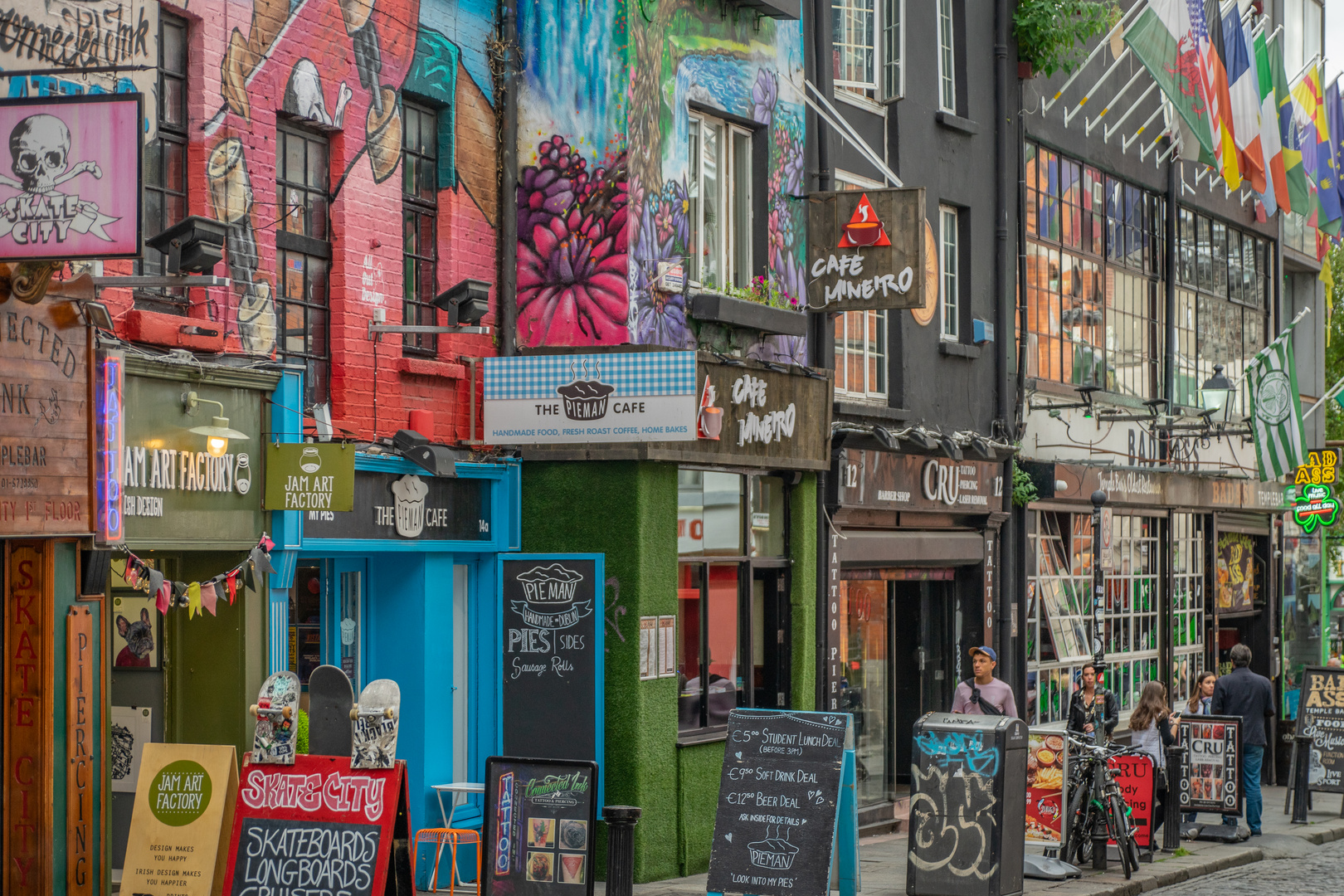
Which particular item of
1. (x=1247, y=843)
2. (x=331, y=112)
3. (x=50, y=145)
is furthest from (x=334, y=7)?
(x=1247, y=843)

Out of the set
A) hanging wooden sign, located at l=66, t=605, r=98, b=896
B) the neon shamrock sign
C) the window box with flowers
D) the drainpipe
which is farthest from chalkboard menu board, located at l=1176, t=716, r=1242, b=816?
hanging wooden sign, located at l=66, t=605, r=98, b=896

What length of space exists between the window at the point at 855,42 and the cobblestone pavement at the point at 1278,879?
803 cm

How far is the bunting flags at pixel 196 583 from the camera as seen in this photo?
9719 mm

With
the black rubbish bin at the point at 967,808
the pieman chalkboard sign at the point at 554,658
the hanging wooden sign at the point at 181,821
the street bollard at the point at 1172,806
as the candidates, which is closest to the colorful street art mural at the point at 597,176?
the pieman chalkboard sign at the point at 554,658

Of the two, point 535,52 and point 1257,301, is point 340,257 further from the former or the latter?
point 1257,301

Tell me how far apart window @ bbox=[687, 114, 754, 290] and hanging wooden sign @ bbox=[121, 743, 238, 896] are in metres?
6.18

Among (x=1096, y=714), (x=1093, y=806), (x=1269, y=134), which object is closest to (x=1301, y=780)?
(x=1096, y=714)

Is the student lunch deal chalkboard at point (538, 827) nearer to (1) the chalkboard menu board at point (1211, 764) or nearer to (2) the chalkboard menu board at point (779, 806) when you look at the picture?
(2) the chalkboard menu board at point (779, 806)

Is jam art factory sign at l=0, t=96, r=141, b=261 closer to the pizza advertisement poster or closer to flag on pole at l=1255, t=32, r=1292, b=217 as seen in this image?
the pizza advertisement poster

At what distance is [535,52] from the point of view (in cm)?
1309

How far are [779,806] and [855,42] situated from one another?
8736mm

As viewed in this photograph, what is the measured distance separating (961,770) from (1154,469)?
430 inches

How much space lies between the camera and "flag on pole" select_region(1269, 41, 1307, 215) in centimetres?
2295

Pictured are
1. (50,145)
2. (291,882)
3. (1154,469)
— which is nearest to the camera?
(50,145)
